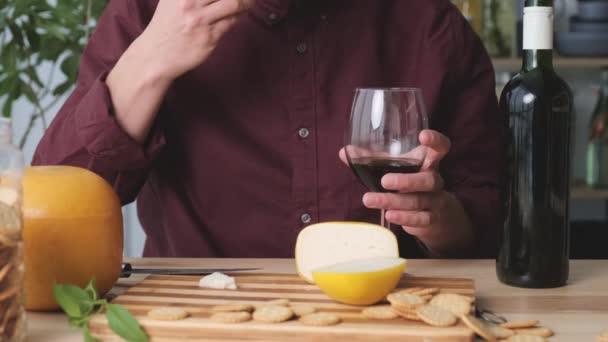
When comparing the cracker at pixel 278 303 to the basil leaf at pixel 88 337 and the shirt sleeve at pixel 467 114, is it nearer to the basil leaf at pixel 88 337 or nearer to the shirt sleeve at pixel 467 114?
the basil leaf at pixel 88 337

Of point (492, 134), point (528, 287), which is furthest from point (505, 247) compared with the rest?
point (492, 134)

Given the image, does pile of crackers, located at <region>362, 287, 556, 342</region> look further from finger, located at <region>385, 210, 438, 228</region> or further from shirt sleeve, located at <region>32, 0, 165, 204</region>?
shirt sleeve, located at <region>32, 0, 165, 204</region>

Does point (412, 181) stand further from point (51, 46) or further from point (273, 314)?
point (51, 46)

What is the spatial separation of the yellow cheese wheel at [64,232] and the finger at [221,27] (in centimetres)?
33

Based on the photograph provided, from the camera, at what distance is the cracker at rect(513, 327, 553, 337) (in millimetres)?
904

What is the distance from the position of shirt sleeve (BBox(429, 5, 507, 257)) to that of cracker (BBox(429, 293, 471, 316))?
542mm

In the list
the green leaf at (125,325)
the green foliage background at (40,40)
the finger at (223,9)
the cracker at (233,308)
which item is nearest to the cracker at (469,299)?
the cracker at (233,308)

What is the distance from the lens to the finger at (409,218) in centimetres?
113

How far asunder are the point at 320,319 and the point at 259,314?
63 mm

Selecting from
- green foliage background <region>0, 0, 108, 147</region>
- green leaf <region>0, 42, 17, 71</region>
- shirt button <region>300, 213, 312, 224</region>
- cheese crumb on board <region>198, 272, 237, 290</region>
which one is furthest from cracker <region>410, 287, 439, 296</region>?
green leaf <region>0, 42, 17, 71</region>

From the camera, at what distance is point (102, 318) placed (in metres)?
0.91

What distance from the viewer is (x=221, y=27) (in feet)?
4.18

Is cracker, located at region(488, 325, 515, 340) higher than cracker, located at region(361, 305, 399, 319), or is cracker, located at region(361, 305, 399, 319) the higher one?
cracker, located at region(361, 305, 399, 319)

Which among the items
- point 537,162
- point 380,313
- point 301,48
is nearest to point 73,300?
point 380,313
